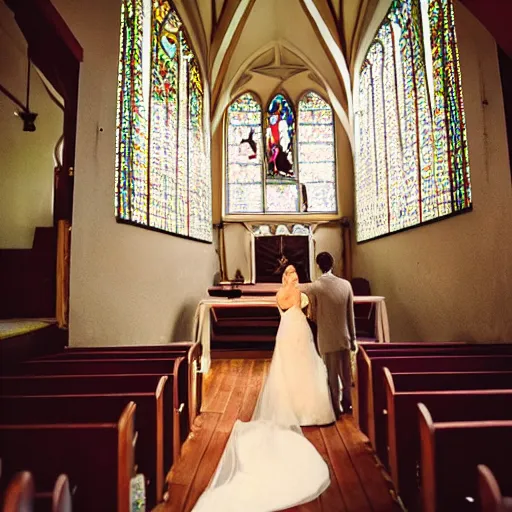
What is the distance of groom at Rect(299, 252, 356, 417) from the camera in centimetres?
309

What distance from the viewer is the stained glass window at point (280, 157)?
9.70 m

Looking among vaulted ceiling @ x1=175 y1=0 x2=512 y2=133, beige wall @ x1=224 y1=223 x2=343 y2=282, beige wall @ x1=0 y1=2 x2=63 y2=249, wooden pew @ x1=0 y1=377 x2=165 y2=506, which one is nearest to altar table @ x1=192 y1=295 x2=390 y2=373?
beige wall @ x1=0 y1=2 x2=63 y2=249

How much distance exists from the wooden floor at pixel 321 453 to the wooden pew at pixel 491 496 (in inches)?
49.0

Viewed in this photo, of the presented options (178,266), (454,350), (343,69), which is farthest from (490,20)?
(343,69)

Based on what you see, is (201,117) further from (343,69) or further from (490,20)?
(490,20)

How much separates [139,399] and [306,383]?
1.77m

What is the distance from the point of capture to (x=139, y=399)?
1.58m

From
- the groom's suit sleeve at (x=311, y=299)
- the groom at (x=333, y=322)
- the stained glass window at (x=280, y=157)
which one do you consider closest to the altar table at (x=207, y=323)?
the groom at (x=333, y=322)

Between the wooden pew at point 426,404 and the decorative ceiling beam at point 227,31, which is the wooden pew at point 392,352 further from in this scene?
the decorative ceiling beam at point 227,31

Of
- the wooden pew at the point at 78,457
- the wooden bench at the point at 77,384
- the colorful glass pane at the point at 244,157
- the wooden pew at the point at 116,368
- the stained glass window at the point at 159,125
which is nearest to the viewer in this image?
the wooden pew at the point at 78,457

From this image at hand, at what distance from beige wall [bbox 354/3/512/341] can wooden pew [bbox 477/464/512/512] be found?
2.64 m

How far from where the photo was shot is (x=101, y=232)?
3270 mm

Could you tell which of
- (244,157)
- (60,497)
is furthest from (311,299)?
(244,157)

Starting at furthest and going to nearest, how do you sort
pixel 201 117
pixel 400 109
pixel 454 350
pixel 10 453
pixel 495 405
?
pixel 201 117
pixel 400 109
pixel 454 350
pixel 495 405
pixel 10 453
